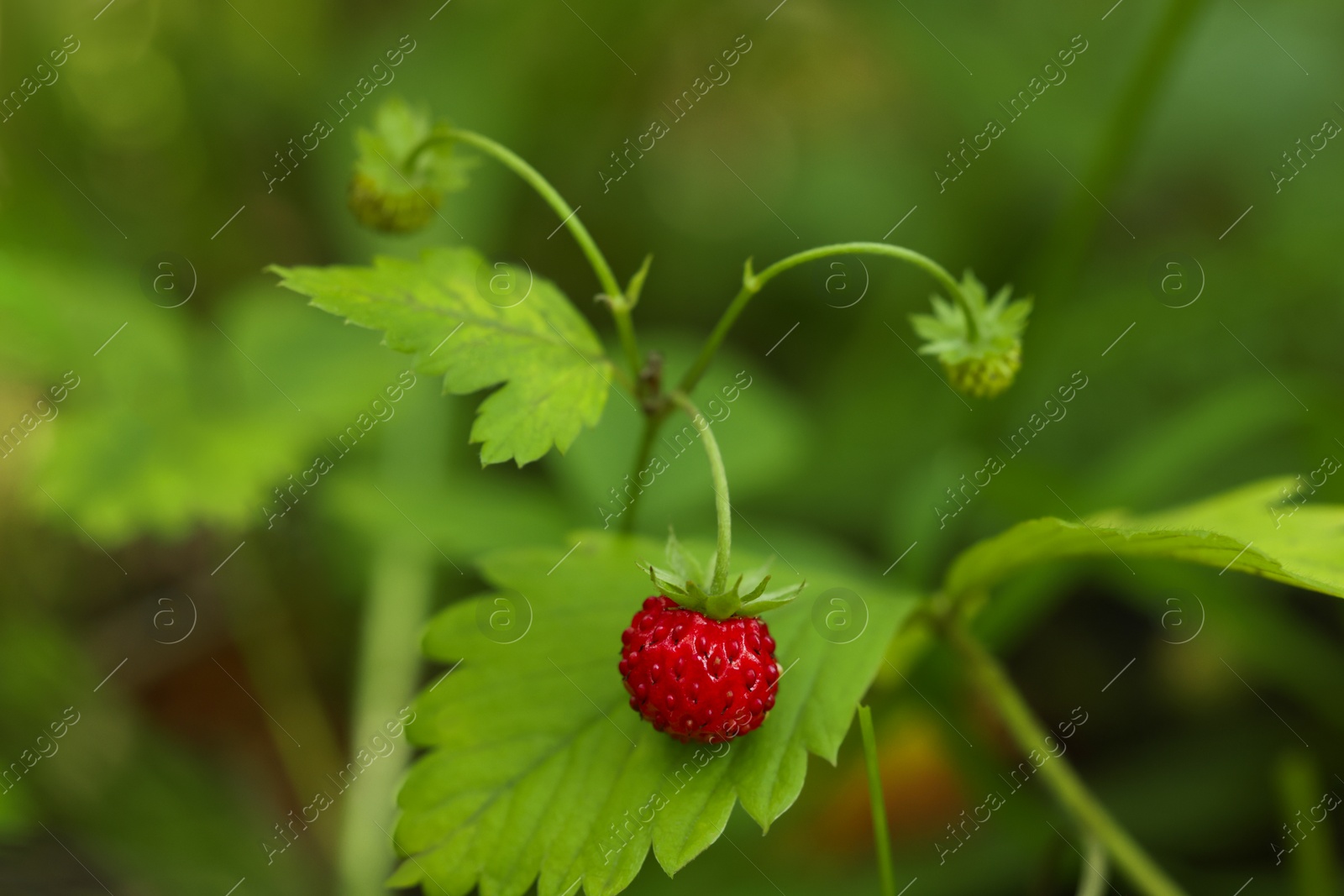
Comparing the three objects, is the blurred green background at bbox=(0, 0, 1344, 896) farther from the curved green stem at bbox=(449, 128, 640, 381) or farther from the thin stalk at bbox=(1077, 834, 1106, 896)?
the curved green stem at bbox=(449, 128, 640, 381)

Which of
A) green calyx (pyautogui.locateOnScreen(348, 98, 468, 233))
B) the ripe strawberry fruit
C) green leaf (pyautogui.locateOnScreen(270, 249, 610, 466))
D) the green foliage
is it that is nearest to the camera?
the ripe strawberry fruit

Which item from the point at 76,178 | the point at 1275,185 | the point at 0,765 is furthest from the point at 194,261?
the point at 1275,185

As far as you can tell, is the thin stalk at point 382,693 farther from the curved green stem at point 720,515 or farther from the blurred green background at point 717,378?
the curved green stem at point 720,515

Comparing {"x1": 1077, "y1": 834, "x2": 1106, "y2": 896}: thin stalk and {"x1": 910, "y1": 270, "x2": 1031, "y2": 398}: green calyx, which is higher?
{"x1": 910, "y1": 270, "x2": 1031, "y2": 398}: green calyx

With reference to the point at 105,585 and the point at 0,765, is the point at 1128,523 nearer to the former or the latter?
the point at 0,765

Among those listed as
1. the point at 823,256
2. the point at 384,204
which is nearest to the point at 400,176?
the point at 384,204

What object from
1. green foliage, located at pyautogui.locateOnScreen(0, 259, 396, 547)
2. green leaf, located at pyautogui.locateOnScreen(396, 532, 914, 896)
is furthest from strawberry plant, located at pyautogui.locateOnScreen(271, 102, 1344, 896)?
green foliage, located at pyautogui.locateOnScreen(0, 259, 396, 547)

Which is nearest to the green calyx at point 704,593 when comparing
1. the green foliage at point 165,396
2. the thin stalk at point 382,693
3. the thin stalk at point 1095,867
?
the thin stalk at point 1095,867

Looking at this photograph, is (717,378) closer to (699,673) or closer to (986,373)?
(986,373)

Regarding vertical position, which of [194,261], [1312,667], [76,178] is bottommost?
[1312,667]
